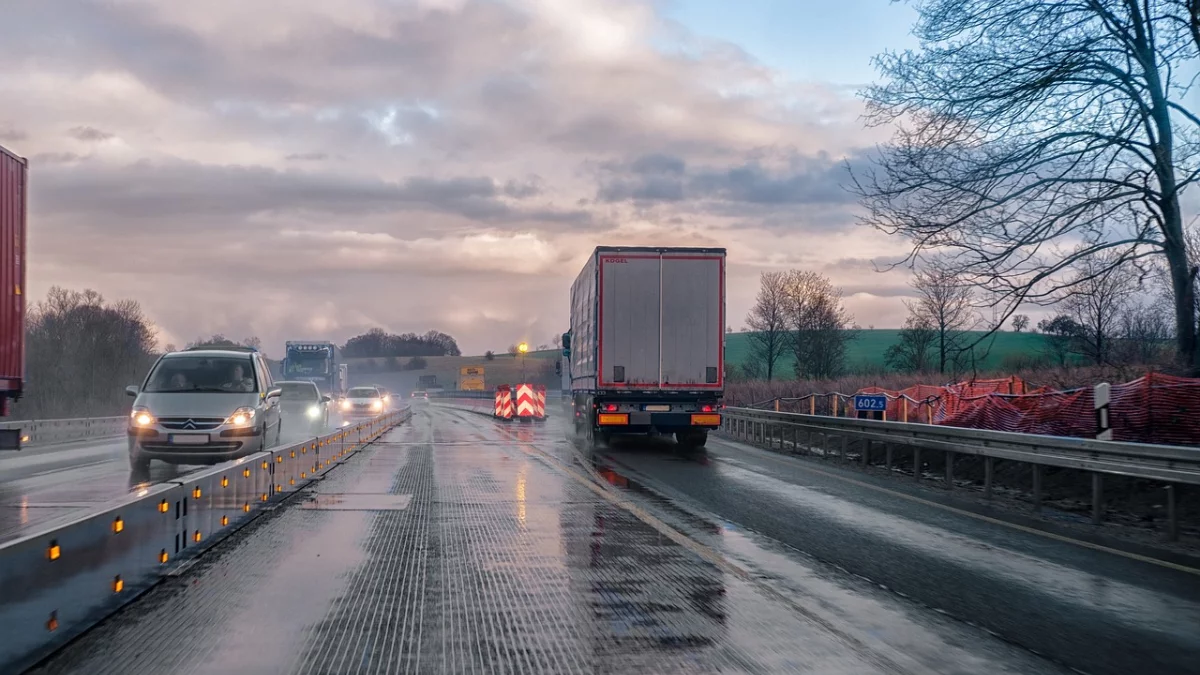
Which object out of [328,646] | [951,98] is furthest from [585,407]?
[328,646]

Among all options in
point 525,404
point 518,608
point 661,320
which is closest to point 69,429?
point 661,320

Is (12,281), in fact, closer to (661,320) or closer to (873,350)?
(661,320)

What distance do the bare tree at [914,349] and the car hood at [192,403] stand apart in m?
49.4

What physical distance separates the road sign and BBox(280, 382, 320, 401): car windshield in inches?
702

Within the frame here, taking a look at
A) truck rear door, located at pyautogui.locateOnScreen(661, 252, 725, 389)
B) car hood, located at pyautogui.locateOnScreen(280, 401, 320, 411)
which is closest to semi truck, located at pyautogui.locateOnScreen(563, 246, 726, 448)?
truck rear door, located at pyautogui.locateOnScreen(661, 252, 725, 389)

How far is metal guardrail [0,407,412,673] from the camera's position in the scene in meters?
5.41

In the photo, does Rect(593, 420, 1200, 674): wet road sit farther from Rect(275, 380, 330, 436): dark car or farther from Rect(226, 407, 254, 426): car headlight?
Rect(275, 380, 330, 436): dark car

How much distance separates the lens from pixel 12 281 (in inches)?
609

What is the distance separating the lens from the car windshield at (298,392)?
32.5 m

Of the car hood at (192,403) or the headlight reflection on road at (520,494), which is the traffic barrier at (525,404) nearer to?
the headlight reflection on road at (520,494)

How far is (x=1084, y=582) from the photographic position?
8.19 meters

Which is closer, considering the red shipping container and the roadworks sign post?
the red shipping container

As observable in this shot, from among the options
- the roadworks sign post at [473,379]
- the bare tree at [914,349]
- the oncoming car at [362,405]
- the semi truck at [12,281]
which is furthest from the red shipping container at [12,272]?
the roadworks sign post at [473,379]

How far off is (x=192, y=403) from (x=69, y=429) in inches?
683
